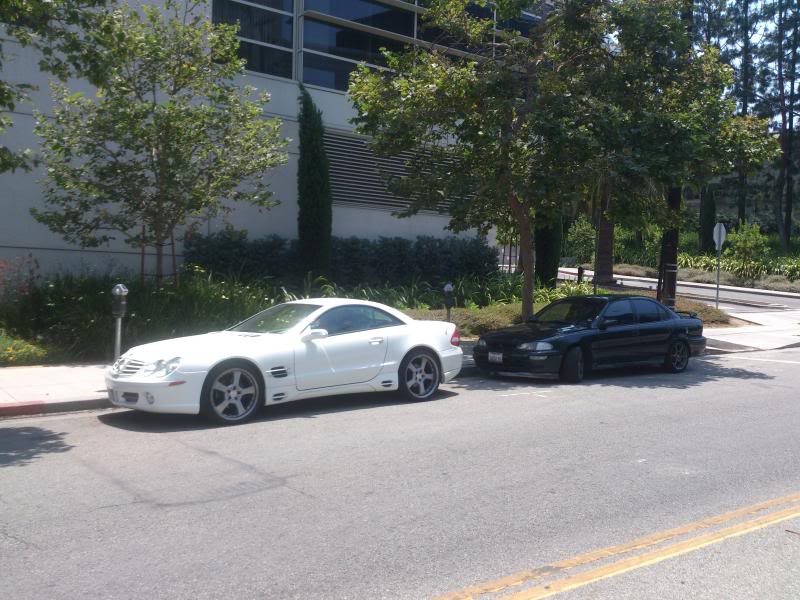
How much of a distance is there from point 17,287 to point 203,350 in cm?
721

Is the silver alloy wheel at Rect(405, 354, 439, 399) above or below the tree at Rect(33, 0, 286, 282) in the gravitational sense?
below

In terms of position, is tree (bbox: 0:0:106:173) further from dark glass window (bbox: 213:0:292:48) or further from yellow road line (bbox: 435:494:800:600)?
dark glass window (bbox: 213:0:292:48)

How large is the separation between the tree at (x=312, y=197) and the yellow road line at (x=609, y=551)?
13894 mm

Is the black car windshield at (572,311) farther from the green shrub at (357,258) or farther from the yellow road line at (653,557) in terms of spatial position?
the yellow road line at (653,557)

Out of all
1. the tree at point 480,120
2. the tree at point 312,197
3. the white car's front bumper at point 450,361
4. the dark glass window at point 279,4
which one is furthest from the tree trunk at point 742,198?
the white car's front bumper at point 450,361

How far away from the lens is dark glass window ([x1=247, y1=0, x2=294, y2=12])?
20391 millimetres

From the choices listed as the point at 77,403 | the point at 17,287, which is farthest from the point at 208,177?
the point at 77,403

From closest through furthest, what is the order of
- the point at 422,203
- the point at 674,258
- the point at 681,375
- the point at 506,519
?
the point at 506,519 → the point at 681,375 → the point at 422,203 → the point at 674,258

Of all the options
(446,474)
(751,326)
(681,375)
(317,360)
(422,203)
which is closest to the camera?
(446,474)

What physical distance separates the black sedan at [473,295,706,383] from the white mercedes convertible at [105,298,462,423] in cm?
165

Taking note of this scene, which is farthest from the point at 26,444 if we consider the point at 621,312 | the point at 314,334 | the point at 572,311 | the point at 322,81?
the point at 322,81

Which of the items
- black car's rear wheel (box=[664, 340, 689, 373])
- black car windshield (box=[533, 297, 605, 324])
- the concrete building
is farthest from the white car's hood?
the concrete building

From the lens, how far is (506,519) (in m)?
6.05

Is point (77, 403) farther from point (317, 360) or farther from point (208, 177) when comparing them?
point (208, 177)
